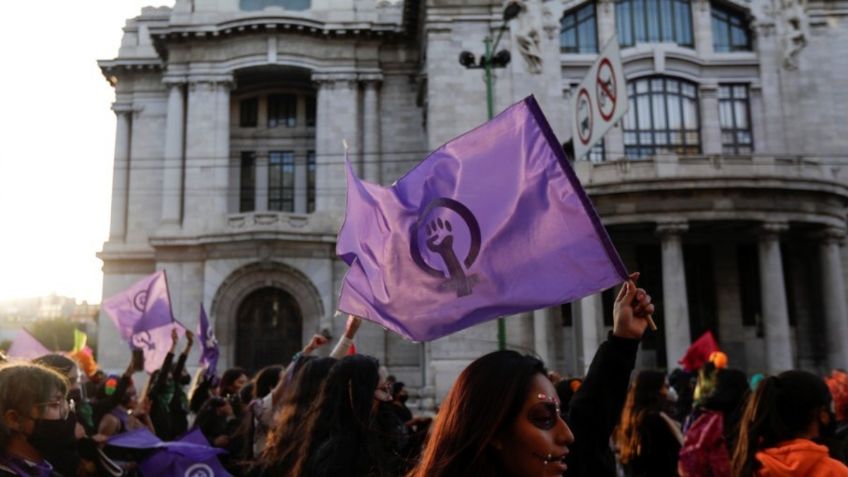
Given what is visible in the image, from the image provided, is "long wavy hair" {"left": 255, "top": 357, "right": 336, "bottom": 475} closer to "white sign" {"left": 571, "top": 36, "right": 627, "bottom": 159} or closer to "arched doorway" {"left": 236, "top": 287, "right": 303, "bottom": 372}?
"white sign" {"left": 571, "top": 36, "right": 627, "bottom": 159}

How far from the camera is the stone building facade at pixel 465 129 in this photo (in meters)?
25.1

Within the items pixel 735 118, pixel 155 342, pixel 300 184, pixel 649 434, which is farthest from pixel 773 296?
pixel 649 434

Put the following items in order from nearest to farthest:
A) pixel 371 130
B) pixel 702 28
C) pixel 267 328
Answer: pixel 702 28, pixel 267 328, pixel 371 130

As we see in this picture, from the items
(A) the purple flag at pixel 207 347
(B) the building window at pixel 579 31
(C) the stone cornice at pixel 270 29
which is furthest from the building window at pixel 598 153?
(A) the purple flag at pixel 207 347

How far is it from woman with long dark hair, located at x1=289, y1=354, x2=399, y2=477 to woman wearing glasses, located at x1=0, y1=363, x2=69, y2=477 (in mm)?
1229

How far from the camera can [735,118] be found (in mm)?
29750

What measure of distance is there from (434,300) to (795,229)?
2492 cm

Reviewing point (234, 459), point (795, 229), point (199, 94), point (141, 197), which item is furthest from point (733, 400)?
point (141, 197)

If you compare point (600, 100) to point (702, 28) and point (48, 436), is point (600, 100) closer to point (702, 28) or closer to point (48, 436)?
point (702, 28)

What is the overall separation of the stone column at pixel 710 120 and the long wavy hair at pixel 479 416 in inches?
1124

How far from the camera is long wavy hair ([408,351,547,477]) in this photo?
248 cm

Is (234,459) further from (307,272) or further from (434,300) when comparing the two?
(307,272)

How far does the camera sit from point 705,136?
29.2m

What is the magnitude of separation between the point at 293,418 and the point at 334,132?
91.5 feet
